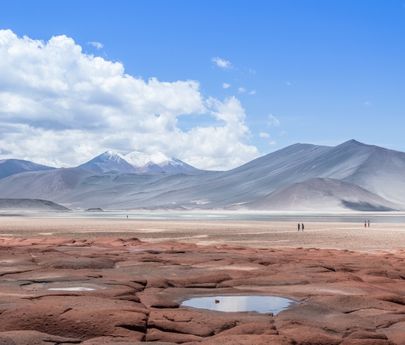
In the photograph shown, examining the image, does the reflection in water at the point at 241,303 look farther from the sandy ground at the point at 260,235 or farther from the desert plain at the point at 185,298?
the sandy ground at the point at 260,235

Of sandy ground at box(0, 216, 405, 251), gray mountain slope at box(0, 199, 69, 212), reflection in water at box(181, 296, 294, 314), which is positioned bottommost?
reflection in water at box(181, 296, 294, 314)

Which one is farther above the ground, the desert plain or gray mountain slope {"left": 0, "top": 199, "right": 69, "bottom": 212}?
gray mountain slope {"left": 0, "top": 199, "right": 69, "bottom": 212}

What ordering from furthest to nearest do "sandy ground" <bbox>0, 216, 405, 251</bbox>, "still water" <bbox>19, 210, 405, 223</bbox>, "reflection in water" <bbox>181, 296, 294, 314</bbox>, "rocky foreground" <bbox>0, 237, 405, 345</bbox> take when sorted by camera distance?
"still water" <bbox>19, 210, 405, 223</bbox> < "sandy ground" <bbox>0, 216, 405, 251</bbox> < "reflection in water" <bbox>181, 296, 294, 314</bbox> < "rocky foreground" <bbox>0, 237, 405, 345</bbox>

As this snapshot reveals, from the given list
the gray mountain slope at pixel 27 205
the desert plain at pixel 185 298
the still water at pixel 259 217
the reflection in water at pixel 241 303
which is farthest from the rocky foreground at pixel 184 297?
the gray mountain slope at pixel 27 205

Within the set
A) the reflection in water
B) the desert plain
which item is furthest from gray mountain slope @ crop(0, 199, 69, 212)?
the reflection in water

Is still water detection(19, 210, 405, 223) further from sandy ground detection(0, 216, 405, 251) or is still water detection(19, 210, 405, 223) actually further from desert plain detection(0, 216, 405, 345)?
desert plain detection(0, 216, 405, 345)

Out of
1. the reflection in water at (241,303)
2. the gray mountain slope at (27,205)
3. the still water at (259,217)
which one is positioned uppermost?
the gray mountain slope at (27,205)

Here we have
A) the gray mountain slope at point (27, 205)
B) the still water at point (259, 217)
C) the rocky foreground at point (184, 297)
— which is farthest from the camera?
the gray mountain slope at point (27, 205)

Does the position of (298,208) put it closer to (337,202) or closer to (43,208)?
(337,202)
